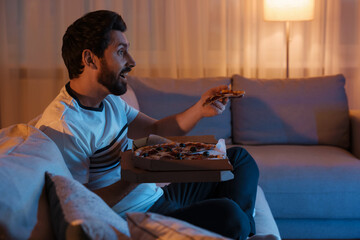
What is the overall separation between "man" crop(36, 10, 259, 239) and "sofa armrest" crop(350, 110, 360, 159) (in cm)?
114

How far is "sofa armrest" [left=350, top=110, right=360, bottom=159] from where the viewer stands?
2805 millimetres

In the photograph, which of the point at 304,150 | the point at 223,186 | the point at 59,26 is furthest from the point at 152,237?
the point at 59,26

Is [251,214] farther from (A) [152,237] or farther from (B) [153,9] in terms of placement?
(B) [153,9]

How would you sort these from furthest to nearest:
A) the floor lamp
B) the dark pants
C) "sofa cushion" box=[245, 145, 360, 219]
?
the floor lamp, "sofa cushion" box=[245, 145, 360, 219], the dark pants

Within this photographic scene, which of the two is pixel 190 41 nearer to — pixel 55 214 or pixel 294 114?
pixel 294 114

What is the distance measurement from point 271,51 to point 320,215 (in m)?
1.53

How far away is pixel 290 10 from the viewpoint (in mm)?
3127

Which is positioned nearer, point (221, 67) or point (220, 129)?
point (220, 129)

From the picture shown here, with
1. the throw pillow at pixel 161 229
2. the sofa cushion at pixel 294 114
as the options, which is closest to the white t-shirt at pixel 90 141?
the throw pillow at pixel 161 229

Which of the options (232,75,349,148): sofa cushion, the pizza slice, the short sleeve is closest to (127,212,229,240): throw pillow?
the short sleeve

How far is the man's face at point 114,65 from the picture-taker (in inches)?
67.3

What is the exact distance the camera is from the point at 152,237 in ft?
2.60

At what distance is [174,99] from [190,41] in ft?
2.67

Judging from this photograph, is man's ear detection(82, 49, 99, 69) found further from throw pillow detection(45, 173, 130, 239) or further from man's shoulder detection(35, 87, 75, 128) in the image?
throw pillow detection(45, 173, 130, 239)
